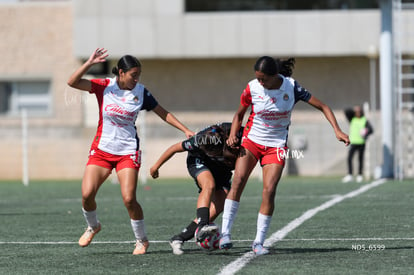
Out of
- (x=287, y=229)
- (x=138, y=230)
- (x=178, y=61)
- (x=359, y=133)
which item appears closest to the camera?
(x=138, y=230)

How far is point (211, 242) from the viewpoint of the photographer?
9555mm

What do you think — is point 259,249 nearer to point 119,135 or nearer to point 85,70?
point 119,135

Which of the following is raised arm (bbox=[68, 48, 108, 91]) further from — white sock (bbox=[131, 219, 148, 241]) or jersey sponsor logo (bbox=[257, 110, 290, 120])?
jersey sponsor logo (bbox=[257, 110, 290, 120])

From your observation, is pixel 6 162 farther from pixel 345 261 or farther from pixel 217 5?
pixel 345 261

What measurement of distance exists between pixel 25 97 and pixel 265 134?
25.6m

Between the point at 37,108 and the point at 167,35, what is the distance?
542 centimetres

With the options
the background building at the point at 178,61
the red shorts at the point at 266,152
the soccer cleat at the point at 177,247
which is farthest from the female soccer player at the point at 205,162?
the background building at the point at 178,61

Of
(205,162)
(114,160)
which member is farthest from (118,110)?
(205,162)

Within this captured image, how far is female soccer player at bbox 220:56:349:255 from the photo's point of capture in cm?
976

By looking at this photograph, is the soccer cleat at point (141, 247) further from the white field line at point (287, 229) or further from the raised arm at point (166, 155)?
the white field line at point (287, 229)

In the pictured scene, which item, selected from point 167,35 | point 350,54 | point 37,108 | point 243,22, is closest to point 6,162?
point 37,108

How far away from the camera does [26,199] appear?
19.7 m

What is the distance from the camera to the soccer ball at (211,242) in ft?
31.2

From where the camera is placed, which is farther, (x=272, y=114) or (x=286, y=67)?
(x=286, y=67)
